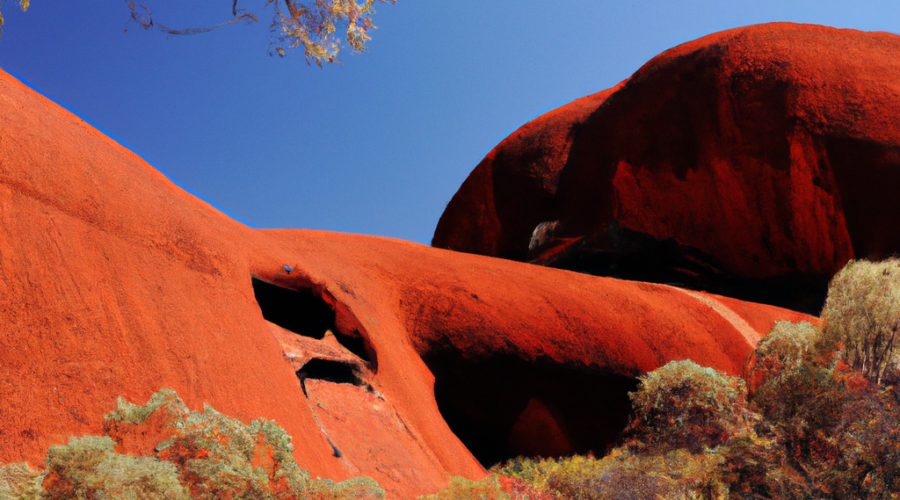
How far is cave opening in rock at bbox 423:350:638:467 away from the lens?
11.1 meters

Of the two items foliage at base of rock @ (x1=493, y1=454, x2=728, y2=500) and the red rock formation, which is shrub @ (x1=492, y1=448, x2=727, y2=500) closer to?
foliage at base of rock @ (x1=493, y1=454, x2=728, y2=500)

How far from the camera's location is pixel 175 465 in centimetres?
473

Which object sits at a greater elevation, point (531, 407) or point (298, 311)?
point (298, 311)

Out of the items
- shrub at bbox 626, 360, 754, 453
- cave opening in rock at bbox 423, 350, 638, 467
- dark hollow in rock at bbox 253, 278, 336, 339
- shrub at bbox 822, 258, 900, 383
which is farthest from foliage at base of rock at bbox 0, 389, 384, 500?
shrub at bbox 822, 258, 900, 383

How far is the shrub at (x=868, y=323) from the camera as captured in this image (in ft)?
35.0

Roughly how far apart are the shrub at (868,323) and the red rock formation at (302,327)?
6.31 feet

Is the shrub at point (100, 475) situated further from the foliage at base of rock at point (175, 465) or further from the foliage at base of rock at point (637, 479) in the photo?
the foliage at base of rock at point (637, 479)

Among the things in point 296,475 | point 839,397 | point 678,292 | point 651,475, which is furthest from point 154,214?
point 678,292

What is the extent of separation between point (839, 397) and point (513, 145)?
15413 millimetres

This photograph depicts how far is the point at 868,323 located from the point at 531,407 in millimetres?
5744

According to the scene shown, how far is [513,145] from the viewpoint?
887 inches

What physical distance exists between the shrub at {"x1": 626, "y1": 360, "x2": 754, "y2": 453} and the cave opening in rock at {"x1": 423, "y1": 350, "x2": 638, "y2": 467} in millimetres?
572

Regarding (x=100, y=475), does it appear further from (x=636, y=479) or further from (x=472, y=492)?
(x=636, y=479)

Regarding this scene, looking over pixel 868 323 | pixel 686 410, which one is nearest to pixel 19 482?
pixel 686 410
